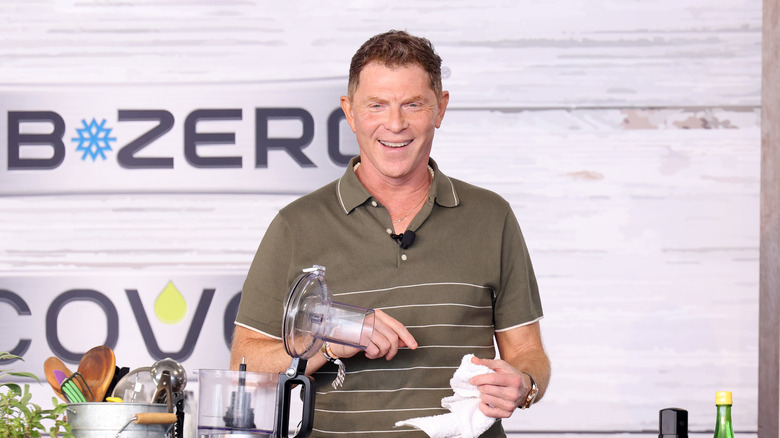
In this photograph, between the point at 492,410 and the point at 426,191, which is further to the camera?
the point at 426,191

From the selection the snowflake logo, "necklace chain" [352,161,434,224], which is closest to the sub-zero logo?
the snowflake logo

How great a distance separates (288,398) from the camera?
1.60m

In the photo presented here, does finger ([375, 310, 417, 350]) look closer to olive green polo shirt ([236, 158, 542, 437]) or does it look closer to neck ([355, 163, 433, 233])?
olive green polo shirt ([236, 158, 542, 437])

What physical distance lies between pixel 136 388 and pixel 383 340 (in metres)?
0.46

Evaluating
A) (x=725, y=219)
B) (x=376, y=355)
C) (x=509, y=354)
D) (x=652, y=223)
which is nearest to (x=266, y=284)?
(x=376, y=355)

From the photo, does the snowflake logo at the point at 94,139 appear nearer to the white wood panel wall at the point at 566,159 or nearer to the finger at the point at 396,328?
the white wood panel wall at the point at 566,159

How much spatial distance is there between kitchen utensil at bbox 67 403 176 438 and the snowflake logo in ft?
4.79

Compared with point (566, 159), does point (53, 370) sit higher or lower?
lower

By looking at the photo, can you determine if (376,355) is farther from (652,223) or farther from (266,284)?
(652,223)

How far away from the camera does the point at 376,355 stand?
1.75 m

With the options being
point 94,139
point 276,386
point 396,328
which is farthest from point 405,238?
point 94,139

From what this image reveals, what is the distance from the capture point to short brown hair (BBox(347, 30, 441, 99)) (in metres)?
1.98

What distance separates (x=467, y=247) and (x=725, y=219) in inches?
47.4

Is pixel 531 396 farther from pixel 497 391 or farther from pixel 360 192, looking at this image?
pixel 360 192
